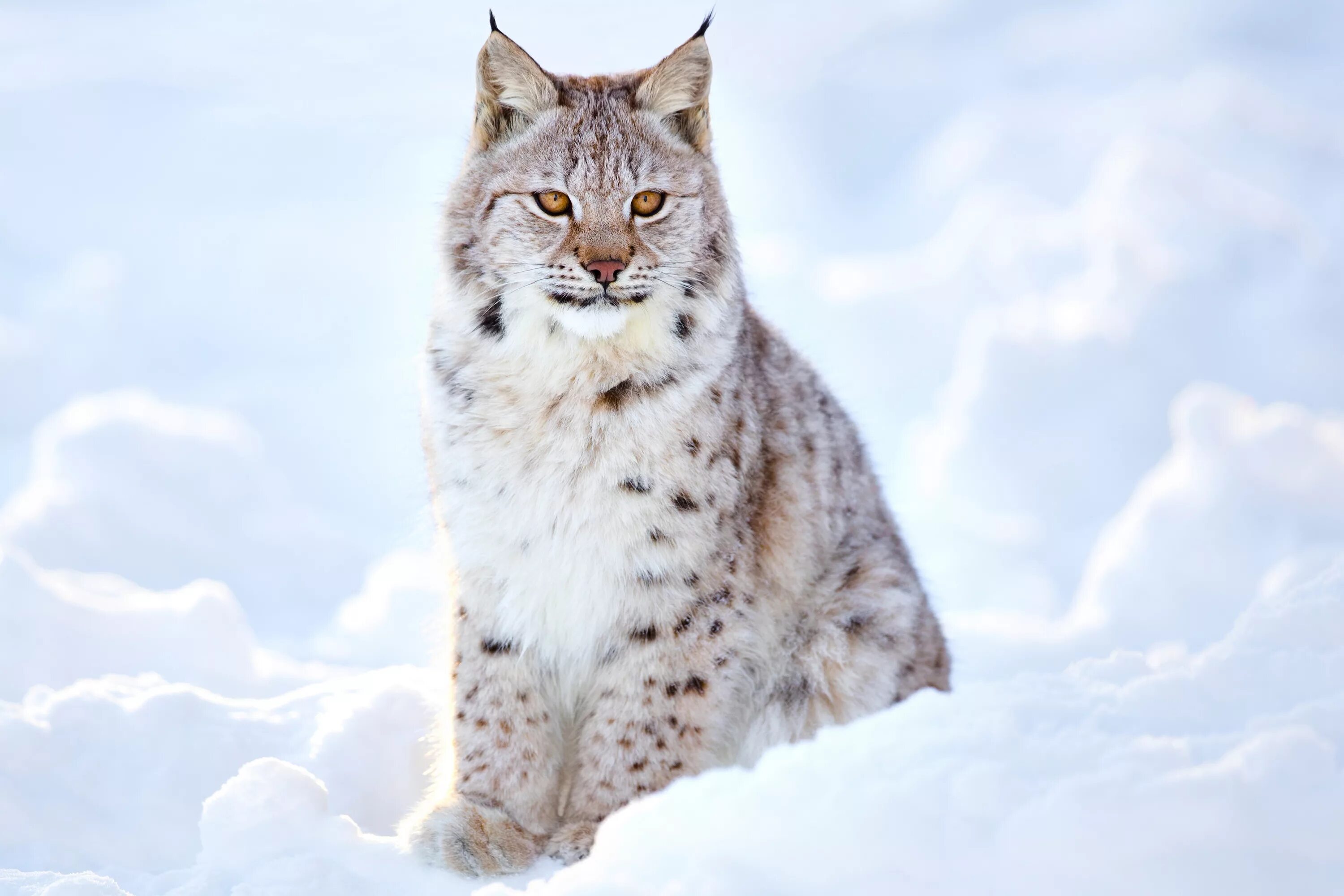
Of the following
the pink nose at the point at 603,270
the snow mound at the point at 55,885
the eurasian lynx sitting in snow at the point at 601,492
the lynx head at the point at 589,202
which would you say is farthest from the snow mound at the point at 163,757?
the pink nose at the point at 603,270

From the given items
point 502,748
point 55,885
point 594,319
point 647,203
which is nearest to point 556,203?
point 647,203

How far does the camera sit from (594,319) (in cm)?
452

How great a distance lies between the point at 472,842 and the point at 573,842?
0.37 m

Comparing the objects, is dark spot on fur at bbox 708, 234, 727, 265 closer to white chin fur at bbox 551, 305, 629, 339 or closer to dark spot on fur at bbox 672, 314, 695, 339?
dark spot on fur at bbox 672, 314, 695, 339

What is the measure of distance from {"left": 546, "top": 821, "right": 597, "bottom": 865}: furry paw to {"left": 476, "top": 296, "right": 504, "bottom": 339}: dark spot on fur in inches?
73.8

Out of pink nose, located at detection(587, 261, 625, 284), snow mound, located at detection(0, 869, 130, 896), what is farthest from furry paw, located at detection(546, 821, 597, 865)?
pink nose, located at detection(587, 261, 625, 284)

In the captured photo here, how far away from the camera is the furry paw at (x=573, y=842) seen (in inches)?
185

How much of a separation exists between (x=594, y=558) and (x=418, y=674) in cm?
236

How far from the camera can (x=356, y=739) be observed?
617cm

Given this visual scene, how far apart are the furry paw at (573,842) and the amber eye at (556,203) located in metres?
2.28

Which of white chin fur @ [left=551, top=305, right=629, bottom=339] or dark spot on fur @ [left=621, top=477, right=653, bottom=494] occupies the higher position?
white chin fur @ [left=551, top=305, right=629, bottom=339]

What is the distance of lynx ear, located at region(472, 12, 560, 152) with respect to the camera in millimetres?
4812

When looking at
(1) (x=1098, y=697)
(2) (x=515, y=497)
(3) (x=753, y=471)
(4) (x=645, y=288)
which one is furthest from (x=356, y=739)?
(1) (x=1098, y=697)

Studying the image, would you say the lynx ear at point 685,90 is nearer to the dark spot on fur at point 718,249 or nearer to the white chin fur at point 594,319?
the dark spot on fur at point 718,249
